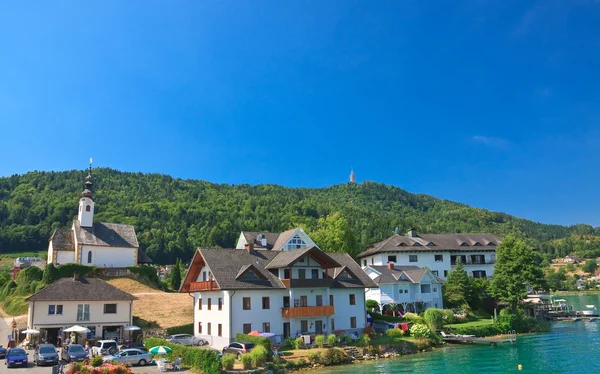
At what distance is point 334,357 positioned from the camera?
39.0 meters

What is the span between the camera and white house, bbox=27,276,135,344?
4244 centimetres

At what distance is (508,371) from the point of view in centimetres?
3478

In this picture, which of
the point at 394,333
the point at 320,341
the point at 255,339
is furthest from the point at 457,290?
the point at 255,339

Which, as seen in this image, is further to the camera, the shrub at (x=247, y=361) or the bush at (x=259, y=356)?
the bush at (x=259, y=356)

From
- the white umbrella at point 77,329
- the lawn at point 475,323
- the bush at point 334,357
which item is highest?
the white umbrella at point 77,329

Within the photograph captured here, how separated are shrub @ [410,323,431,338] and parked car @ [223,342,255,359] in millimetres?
20268

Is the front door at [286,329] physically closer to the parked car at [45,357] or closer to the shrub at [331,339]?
the shrub at [331,339]

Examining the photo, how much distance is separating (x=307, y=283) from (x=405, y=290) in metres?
24.0

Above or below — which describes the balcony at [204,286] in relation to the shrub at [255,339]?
above

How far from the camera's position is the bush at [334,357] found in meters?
38.5

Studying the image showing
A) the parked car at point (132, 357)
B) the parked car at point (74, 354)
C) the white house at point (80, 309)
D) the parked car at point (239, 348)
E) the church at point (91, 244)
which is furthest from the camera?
the church at point (91, 244)

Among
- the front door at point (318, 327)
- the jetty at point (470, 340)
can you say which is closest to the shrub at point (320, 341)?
the front door at point (318, 327)

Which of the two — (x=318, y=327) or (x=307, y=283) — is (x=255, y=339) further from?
(x=318, y=327)

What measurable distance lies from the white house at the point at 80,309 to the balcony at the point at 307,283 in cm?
1556
